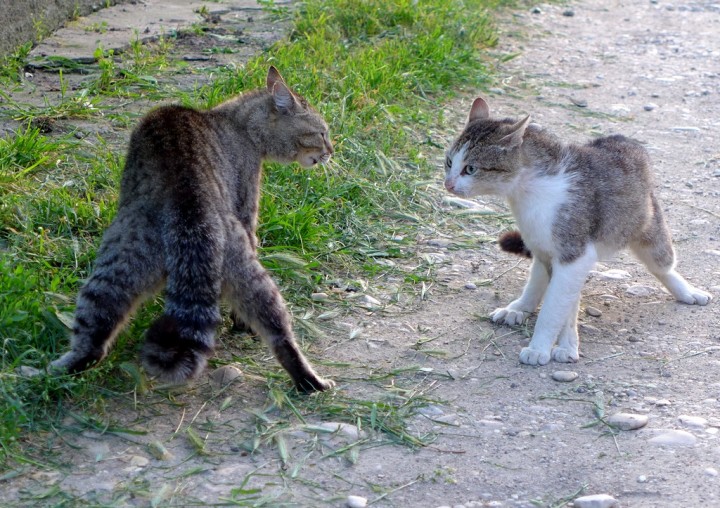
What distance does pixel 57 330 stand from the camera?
441cm

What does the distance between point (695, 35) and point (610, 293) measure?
6869 mm

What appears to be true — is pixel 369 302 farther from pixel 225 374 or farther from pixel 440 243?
pixel 225 374

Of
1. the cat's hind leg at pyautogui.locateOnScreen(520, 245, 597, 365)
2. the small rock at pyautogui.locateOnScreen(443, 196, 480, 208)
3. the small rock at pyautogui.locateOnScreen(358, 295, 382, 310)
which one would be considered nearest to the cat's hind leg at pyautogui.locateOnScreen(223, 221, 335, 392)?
the small rock at pyautogui.locateOnScreen(358, 295, 382, 310)

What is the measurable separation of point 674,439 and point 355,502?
1422mm

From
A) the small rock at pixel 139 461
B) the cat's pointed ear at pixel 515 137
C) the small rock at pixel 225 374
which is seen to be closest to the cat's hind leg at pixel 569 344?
the cat's pointed ear at pixel 515 137

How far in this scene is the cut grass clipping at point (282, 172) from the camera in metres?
4.37

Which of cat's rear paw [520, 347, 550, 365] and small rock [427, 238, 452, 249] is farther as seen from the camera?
small rock [427, 238, 452, 249]

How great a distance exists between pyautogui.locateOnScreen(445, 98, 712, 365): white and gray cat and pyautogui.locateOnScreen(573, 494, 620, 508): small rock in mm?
1222

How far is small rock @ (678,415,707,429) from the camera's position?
4.21 meters

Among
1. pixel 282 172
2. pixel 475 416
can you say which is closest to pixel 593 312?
pixel 475 416

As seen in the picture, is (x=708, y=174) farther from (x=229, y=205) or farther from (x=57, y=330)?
(x=57, y=330)

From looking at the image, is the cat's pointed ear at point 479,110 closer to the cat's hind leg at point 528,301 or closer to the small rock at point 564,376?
the cat's hind leg at point 528,301

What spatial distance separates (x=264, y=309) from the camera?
14.1 feet

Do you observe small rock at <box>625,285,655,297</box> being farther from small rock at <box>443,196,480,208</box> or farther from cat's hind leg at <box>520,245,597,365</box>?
small rock at <box>443,196,480,208</box>
